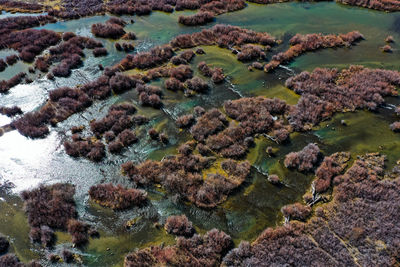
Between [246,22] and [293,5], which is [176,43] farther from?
[293,5]

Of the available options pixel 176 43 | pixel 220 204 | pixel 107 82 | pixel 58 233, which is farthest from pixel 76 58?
pixel 220 204

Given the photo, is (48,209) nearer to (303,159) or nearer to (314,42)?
(303,159)

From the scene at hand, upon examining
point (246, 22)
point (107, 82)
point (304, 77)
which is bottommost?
point (107, 82)

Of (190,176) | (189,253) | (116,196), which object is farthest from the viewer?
(190,176)

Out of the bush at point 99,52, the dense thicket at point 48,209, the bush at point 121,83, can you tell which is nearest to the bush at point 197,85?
the bush at point 121,83

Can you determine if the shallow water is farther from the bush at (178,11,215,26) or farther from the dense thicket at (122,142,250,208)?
the bush at (178,11,215,26)

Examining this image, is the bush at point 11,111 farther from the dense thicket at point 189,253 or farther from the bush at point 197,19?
the bush at point 197,19

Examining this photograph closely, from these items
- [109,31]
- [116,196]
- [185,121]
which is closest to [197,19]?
[109,31]

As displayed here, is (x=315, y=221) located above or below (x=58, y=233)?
above
